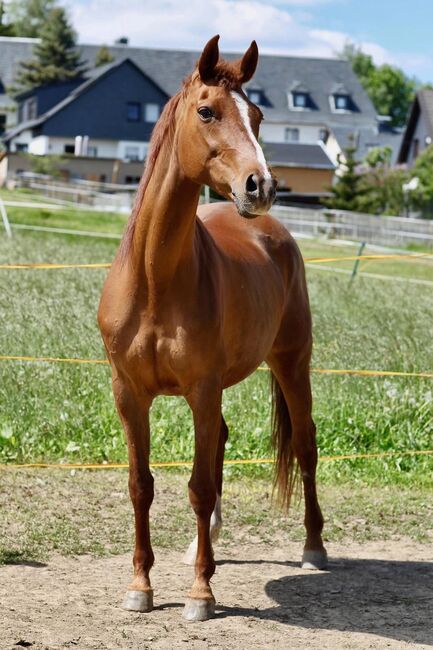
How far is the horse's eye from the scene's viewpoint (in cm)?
433

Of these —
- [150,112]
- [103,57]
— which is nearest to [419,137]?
[150,112]

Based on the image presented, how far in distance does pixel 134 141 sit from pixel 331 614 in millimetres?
62249

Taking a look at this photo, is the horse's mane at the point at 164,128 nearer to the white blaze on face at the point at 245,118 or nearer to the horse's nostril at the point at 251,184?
the white blaze on face at the point at 245,118

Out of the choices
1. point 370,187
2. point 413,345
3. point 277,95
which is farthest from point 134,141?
point 413,345

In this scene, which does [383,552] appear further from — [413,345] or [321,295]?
[321,295]

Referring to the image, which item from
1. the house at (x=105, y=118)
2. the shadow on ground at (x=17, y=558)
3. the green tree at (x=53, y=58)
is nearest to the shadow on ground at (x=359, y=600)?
the shadow on ground at (x=17, y=558)

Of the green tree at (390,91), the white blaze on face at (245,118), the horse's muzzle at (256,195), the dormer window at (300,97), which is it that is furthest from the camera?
the green tree at (390,91)

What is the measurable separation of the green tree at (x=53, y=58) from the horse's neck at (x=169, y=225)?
2982 inches

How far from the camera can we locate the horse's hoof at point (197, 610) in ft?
15.7

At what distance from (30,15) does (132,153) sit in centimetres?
4201

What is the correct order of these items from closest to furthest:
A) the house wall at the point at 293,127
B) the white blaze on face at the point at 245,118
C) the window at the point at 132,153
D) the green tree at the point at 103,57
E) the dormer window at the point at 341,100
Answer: the white blaze on face at the point at 245,118 → the window at the point at 132,153 → the house wall at the point at 293,127 → the dormer window at the point at 341,100 → the green tree at the point at 103,57

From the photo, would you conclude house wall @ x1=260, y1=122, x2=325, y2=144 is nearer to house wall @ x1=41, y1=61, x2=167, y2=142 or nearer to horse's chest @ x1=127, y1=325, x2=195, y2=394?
house wall @ x1=41, y1=61, x2=167, y2=142

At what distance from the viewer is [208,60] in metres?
4.30

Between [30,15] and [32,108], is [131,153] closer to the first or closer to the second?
[32,108]
